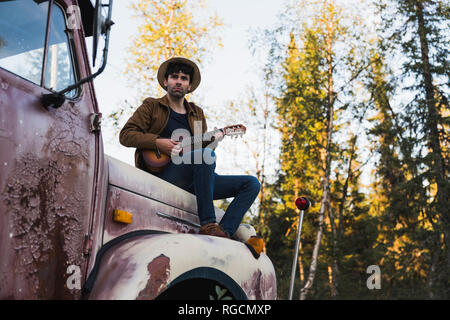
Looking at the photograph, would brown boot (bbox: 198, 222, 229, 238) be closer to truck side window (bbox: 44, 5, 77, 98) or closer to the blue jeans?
the blue jeans

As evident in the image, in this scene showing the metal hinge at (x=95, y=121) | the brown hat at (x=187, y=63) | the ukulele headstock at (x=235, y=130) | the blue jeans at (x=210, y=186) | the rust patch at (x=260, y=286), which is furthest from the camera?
the ukulele headstock at (x=235, y=130)

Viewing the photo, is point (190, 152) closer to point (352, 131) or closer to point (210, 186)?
point (210, 186)

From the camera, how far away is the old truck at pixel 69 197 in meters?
1.72

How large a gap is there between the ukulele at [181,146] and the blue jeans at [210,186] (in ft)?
0.16

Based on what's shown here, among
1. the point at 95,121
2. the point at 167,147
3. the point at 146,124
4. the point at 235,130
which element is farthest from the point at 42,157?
the point at 235,130

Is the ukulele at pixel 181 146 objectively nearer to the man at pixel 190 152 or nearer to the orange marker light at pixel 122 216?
the man at pixel 190 152

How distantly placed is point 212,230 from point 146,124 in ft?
2.88

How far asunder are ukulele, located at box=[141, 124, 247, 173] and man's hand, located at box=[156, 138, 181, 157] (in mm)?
49

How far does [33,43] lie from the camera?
200 centimetres

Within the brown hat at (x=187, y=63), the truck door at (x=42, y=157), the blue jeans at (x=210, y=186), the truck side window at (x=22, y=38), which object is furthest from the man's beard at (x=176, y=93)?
the truck side window at (x=22, y=38)

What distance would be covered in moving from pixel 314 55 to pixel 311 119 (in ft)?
7.87

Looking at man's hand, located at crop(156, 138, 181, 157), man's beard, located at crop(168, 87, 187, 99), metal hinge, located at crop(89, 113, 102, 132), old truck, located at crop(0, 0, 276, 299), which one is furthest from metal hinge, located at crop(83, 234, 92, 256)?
man's beard, located at crop(168, 87, 187, 99)

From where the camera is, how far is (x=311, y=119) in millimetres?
17031

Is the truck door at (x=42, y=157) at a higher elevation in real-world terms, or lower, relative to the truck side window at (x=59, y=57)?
lower
